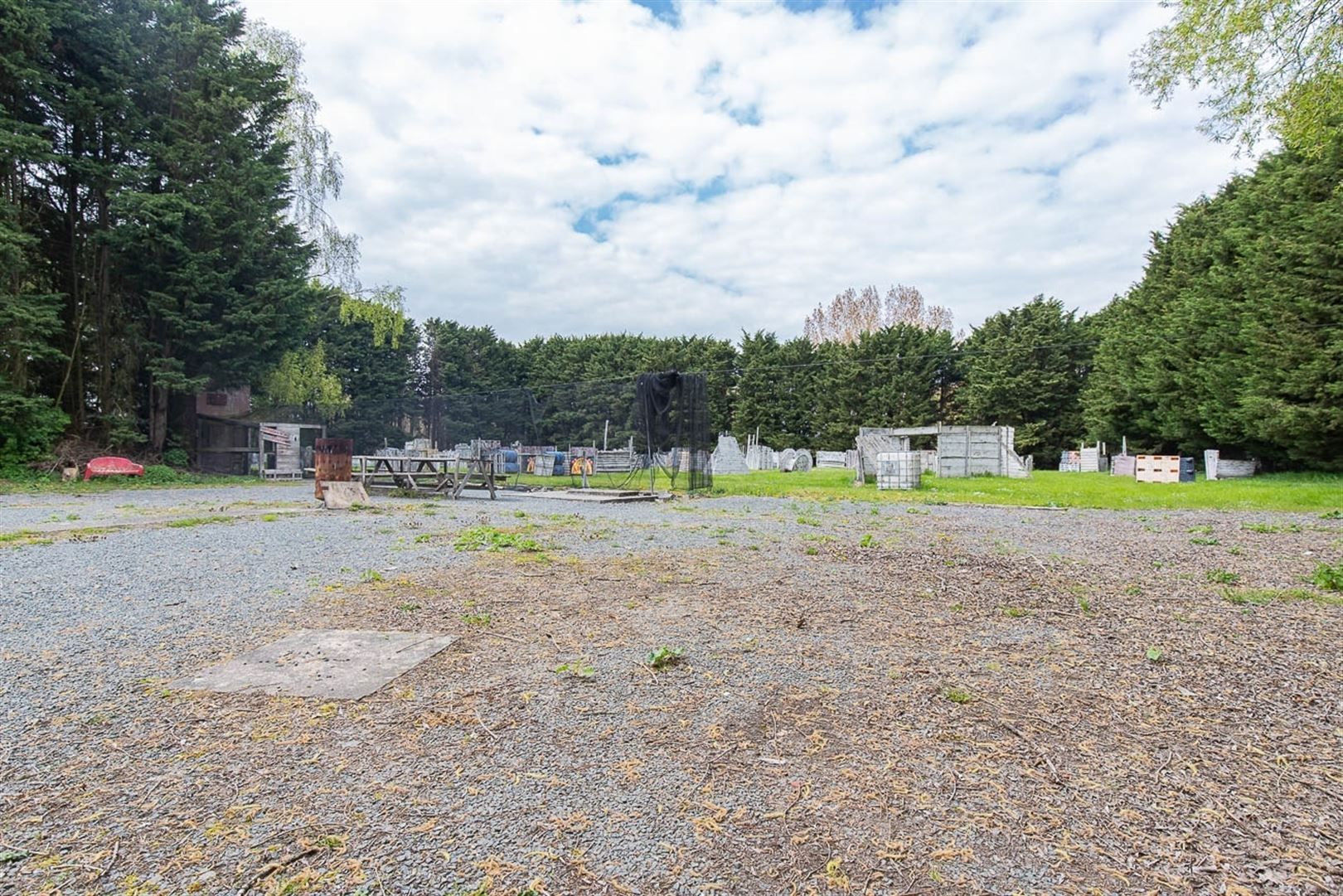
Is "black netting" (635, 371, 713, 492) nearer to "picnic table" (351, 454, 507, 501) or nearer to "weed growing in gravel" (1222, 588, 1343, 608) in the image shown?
"picnic table" (351, 454, 507, 501)

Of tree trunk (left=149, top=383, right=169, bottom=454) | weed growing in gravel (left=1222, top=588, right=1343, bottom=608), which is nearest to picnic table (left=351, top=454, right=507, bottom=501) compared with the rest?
tree trunk (left=149, top=383, right=169, bottom=454)

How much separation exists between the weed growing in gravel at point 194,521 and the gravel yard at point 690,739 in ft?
9.78

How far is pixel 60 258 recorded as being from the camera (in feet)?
54.1

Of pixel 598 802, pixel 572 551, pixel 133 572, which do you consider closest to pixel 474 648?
pixel 598 802

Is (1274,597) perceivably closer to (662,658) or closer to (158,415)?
(662,658)

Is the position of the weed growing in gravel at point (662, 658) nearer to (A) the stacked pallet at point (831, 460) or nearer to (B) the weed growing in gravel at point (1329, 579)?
(B) the weed growing in gravel at point (1329, 579)

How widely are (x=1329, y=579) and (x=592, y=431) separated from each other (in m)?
14.6

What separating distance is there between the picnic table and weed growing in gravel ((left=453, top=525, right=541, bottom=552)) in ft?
17.2

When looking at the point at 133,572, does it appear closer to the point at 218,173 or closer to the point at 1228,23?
the point at 1228,23

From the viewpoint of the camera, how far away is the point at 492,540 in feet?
21.2

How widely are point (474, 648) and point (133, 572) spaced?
3.44 m

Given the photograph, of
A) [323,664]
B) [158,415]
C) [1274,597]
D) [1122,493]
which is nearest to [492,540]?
[323,664]

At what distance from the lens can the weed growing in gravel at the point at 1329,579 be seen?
4.30 m

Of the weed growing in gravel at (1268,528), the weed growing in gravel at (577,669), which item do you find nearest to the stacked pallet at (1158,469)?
the weed growing in gravel at (1268,528)
